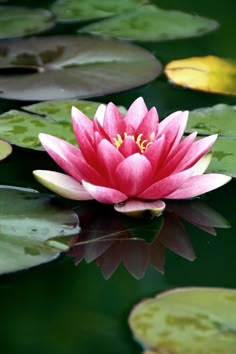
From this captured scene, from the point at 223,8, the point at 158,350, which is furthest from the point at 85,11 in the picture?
the point at 158,350

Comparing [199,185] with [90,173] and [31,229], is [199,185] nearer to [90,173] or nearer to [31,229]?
[90,173]

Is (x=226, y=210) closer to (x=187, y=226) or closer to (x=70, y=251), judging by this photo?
(x=187, y=226)

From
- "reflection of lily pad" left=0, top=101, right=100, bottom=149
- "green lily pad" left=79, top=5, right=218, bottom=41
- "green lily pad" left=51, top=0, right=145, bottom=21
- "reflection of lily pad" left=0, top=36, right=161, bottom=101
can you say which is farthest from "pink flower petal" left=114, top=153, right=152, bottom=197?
"green lily pad" left=51, top=0, right=145, bottom=21

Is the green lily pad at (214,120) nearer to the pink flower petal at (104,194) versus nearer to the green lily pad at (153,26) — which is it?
the pink flower petal at (104,194)

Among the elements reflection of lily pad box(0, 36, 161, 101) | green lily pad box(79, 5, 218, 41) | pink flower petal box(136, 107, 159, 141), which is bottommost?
green lily pad box(79, 5, 218, 41)

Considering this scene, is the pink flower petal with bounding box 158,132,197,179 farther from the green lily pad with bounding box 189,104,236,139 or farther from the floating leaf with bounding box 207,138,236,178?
the green lily pad with bounding box 189,104,236,139
